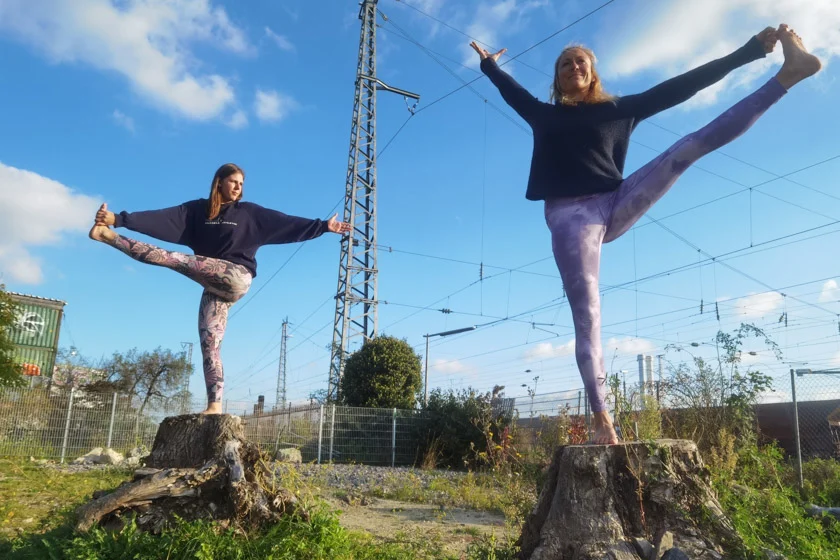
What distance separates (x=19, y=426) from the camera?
44.8 ft

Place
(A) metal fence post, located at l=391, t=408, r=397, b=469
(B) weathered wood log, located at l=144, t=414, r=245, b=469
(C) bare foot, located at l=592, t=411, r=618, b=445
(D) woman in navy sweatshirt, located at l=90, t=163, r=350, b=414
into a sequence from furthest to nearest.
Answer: (A) metal fence post, located at l=391, t=408, r=397, b=469 → (B) weathered wood log, located at l=144, t=414, r=245, b=469 → (D) woman in navy sweatshirt, located at l=90, t=163, r=350, b=414 → (C) bare foot, located at l=592, t=411, r=618, b=445

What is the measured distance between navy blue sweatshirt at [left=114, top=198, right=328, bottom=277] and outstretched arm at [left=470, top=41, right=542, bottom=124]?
Result: 5.07 feet

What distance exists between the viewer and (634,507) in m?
2.97

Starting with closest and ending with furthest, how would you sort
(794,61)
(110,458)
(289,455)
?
(794,61) → (110,458) → (289,455)

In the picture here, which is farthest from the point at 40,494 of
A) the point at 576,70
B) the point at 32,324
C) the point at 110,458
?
the point at 32,324

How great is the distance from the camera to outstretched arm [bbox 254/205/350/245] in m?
4.21

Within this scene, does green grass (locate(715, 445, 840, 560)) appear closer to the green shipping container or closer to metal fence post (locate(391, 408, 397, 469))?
metal fence post (locate(391, 408, 397, 469))

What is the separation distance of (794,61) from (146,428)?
15935mm

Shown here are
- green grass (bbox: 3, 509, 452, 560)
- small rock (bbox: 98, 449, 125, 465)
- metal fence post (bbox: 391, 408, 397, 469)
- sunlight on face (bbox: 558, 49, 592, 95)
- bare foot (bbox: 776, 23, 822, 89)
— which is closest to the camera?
bare foot (bbox: 776, 23, 822, 89)

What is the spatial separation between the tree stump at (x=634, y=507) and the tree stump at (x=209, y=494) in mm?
1614

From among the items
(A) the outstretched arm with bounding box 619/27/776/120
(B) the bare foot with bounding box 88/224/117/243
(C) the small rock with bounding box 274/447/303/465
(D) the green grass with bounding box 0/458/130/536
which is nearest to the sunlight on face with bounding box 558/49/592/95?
(A) the outstretched arm with bounding box 619/27/776/120

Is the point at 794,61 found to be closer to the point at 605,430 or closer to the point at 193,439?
the point at 605,430

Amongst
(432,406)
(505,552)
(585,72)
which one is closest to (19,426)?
(432,406)

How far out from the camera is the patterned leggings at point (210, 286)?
12.4ft
